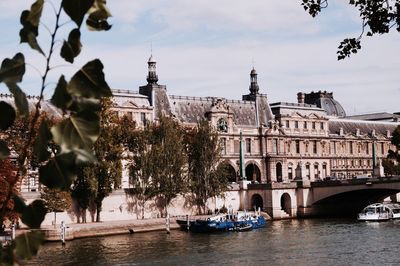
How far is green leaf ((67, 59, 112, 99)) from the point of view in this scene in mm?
2846

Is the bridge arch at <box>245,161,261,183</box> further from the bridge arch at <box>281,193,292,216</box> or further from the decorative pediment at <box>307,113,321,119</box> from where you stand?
the bridge arch at <box>281,193,292,216</box>

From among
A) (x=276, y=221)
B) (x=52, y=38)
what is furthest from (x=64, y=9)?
(x=276, y=221)

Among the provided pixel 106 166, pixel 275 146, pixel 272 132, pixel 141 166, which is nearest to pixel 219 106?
pixel 272 132

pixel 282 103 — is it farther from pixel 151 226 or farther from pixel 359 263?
pixel 359 263

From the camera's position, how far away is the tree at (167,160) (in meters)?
63.5

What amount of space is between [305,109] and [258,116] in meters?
8.09

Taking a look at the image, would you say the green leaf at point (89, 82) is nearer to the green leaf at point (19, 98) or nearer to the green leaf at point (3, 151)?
the green leaf at point (19, 98)

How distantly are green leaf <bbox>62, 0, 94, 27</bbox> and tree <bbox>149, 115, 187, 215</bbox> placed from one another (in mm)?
60316

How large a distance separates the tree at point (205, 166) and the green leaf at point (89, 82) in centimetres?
6548

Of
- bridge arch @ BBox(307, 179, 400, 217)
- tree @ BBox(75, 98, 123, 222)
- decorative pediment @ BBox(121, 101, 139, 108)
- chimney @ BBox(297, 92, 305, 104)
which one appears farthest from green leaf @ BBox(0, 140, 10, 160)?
Result: chimney @ BBox(297, 92, 305, 104)

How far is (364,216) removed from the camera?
65.2 metres

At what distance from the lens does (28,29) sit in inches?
115

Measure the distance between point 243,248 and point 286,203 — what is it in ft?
111

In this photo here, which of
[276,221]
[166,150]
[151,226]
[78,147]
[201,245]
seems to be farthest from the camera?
[276,221]
